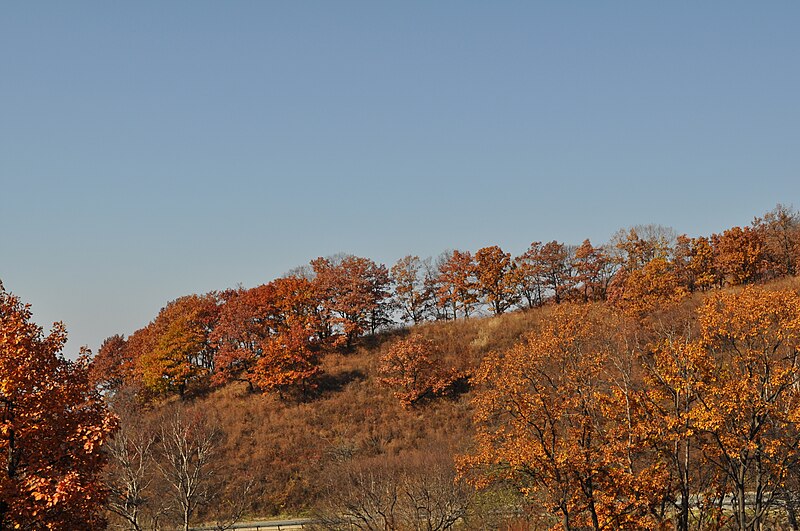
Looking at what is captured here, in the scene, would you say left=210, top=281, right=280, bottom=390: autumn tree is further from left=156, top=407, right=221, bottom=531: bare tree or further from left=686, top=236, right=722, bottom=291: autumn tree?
left=686, top=236, right=722, bottom=291: autumn tree

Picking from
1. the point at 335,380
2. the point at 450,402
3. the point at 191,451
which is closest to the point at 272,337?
the point at 335,380

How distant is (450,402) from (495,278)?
30318 mm

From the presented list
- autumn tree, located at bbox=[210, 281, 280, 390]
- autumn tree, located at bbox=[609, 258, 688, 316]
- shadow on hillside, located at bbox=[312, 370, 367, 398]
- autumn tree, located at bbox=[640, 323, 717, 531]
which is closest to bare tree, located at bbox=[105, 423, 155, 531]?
autumn tree, located at bbox=[210, 281, 280, 390]

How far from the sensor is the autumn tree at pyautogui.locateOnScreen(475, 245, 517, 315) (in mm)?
91688

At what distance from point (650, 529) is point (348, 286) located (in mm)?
63644

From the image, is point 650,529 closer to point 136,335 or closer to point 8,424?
point 8,424

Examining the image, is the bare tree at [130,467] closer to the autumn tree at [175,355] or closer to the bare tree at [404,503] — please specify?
the bare tree at [404,503]

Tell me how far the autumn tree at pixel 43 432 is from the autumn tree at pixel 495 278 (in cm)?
7343

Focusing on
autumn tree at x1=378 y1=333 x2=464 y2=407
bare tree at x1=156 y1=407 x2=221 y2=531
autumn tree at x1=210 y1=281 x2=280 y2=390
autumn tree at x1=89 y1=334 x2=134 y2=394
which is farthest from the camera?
autumn tree at x1=89 y1=334 x2=134 y2=394

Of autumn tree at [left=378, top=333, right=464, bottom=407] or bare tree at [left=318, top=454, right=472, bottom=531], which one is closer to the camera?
bare tree at [left=318, top=454, right=472, bottom=531]

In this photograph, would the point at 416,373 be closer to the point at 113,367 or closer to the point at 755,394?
the point at 755,394

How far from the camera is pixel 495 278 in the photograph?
92438mm

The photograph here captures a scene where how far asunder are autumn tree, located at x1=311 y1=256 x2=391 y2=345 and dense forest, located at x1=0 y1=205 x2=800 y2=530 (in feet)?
1.04

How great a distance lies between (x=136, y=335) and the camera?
99.8m
